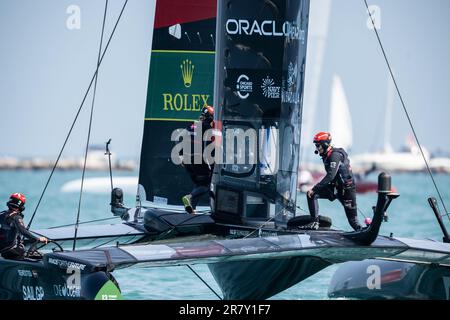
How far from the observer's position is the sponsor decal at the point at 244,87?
1013 centimetres

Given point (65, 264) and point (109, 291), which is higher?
point (65, 264)

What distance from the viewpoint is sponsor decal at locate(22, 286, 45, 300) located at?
30.0ft

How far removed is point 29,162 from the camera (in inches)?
3054

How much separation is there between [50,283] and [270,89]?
2630 millimetres

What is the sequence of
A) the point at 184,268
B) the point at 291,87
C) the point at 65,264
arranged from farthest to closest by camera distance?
1. the point at 184,268
2. the point at 291,87
3. the point at 65,264

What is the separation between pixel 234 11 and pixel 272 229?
197 centimetres

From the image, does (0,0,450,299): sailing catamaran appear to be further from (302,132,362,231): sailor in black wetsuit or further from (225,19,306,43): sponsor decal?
(302,132,362,231): sailor in black wetsuit

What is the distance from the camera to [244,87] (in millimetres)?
10148

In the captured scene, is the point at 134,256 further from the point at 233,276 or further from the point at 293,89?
the point at 293,89

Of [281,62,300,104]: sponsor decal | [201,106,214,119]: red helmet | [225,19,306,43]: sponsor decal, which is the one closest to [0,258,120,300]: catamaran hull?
[201,106,214,119]: red helmet

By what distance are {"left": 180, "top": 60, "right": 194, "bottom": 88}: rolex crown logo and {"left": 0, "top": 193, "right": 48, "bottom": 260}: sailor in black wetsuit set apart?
3107mm

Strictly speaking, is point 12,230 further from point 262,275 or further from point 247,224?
point 262,275

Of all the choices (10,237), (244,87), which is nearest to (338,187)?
(244,87)

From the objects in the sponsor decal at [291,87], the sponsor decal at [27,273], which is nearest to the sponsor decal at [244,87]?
the sponsor decal at [291,87]
